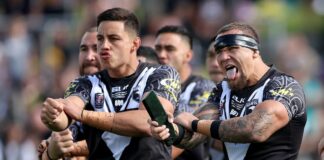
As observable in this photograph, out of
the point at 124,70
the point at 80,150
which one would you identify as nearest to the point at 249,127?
the point at 124,70

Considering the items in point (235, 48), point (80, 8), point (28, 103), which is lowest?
point (28, 103)

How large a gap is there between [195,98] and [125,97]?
8.14 ft

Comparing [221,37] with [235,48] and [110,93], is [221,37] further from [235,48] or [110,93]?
[110,93]

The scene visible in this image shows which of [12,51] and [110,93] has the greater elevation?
[110,93]

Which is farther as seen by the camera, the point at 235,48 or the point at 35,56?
the point at 35,56

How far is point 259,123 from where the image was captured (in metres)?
9.41

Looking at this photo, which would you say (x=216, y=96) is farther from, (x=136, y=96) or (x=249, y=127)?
(x=249, y=127)

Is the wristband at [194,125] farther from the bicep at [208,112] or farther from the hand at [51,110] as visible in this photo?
the hand at [51,110]

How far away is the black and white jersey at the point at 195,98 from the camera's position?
1248cm

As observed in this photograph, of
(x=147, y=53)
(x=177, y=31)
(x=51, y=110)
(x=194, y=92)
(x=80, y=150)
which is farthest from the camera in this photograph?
(x=177, y=31)

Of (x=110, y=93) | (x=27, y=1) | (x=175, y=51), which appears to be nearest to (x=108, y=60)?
(x=110, y=93)

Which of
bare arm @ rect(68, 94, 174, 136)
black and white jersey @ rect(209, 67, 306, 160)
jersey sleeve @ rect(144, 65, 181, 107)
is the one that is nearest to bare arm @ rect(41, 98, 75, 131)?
bare arm @ rect(68, 94, 174, 136)

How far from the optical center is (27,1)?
2191 cm

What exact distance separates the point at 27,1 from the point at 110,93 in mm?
11858
